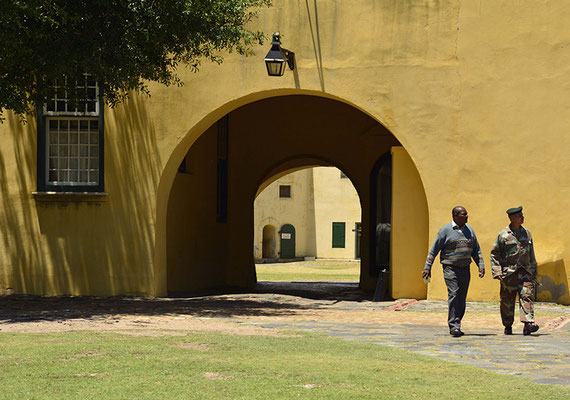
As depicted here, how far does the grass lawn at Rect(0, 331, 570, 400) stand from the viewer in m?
6.26

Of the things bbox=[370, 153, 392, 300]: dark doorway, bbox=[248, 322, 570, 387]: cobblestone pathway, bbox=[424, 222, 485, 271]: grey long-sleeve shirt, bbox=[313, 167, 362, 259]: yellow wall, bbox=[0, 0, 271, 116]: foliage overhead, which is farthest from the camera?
bbox=[313, 167, 362, 259]: yellow wall

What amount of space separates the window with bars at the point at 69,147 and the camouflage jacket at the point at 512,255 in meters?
7.79

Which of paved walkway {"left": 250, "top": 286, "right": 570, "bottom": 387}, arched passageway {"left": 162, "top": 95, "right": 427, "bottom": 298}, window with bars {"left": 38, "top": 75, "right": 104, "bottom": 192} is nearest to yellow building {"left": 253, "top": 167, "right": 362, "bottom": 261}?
arched passageway {"left": 162, "top": 95, "right": 427, "bottom": 298}

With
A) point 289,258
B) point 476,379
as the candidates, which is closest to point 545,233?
point 476,379

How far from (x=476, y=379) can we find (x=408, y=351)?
1.87 meters

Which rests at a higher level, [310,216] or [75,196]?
[310,216]

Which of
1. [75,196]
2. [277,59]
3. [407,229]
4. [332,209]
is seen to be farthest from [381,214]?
[332,209]

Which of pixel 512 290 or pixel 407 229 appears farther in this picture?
pixel 407 229

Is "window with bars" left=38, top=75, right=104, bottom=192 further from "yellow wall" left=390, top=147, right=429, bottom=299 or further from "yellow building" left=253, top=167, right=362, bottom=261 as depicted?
"yellow building" left=253, top=167, right=362, bottom=261

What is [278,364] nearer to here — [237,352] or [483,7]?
[237,352]

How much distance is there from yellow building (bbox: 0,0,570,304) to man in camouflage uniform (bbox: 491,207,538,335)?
4304mm

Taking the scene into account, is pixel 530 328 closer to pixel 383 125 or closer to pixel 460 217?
pixel 460 217

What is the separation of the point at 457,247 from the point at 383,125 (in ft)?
19.2

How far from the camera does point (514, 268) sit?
10414mm
